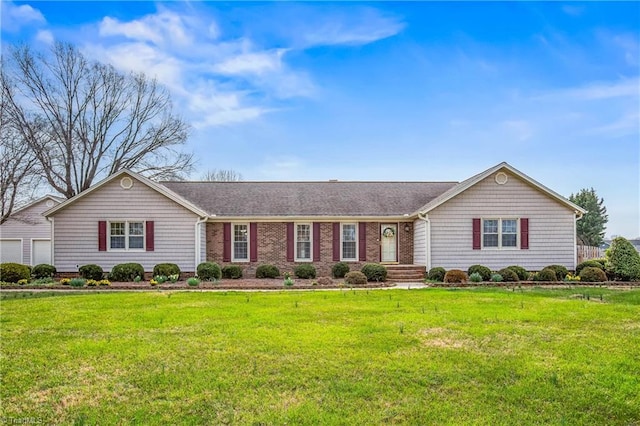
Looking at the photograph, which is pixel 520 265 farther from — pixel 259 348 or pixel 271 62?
pixel 259 348

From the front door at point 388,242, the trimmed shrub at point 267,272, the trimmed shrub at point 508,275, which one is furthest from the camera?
the front door at point 388,242

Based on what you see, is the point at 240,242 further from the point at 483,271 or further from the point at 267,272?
the point at 483,271

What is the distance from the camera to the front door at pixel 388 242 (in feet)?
71.2

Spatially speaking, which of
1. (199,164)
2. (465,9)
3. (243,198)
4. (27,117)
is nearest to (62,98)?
(27,117)

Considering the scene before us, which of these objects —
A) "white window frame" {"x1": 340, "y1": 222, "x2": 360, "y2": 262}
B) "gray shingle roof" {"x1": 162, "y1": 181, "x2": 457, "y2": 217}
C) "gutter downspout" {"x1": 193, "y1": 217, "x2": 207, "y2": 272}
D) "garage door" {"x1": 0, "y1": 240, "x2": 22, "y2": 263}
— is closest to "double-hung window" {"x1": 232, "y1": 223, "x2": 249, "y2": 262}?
"gray shingle roof" {"x1": 162, "y1": 181, "x2": 457, "y2": 217}

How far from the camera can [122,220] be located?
65.3 ft

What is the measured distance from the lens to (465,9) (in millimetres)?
13625

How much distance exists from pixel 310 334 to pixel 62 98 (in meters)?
29.7

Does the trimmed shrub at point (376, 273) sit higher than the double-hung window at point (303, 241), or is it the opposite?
the double-hung window at point (303, 241)

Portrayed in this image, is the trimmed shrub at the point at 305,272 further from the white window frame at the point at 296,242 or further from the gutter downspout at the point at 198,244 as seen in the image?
the gutter downspout at the point at 198,244

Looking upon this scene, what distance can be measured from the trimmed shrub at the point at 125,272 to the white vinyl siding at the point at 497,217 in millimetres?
12327

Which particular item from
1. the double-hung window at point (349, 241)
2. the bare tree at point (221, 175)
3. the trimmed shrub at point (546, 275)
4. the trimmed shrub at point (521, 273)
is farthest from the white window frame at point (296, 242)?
the bare tree at point (221, 175)

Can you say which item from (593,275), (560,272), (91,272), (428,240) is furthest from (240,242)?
(593,275)

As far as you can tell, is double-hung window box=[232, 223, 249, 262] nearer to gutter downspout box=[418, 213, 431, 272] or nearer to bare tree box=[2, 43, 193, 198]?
gutter downspout box=[418, 213, 431, 272]
